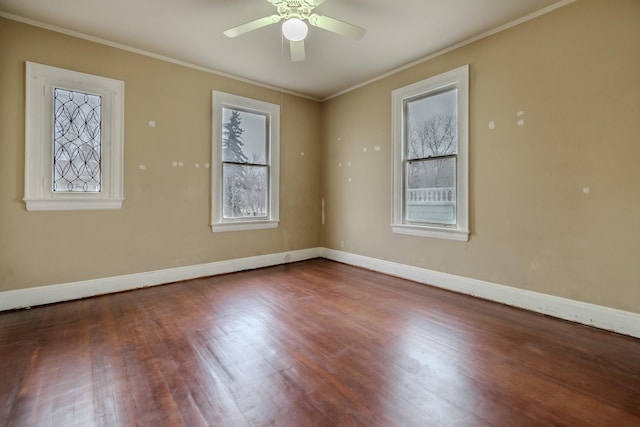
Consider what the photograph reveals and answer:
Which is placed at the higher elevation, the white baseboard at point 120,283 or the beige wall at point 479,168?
the beige wall at point 479,168

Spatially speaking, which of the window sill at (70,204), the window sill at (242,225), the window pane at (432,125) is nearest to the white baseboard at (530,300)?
the window pane at (432,125)

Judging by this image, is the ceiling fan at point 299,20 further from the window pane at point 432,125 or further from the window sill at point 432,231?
the window sill at point 432,231

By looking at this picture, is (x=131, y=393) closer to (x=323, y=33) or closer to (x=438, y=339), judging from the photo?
(x=438, y=339)

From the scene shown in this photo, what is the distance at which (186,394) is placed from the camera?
5.66ft

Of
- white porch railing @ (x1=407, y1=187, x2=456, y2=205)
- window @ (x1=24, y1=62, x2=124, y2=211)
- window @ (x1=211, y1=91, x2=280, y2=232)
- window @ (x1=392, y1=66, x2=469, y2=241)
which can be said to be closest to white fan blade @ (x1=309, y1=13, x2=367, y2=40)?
window @ (x1=392, y1=66, x2=469, y2=241)

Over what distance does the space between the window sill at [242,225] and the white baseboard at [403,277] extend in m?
0.48

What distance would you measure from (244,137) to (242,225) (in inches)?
54.5

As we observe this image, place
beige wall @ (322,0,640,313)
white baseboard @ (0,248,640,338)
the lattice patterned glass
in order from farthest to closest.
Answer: the lattice patterned glass, white baseboard @ (0,248,640,338), beige wall @ (322,0,640,313)

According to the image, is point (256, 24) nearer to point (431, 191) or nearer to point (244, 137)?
point (244, 137)

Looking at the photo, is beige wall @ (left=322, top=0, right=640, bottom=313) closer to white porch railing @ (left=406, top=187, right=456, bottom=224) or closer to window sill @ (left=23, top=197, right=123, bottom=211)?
white porch railing @ (left=406, top=187, right=456, bottom=224)

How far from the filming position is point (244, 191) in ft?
15.5

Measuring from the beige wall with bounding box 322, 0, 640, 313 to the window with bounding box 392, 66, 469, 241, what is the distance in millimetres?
122

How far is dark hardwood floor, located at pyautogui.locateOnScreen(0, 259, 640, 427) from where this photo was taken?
157 cm

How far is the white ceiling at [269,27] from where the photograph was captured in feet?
9.29
